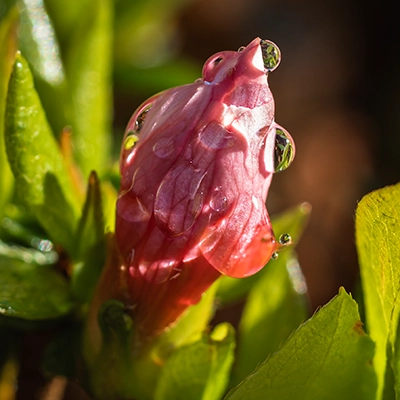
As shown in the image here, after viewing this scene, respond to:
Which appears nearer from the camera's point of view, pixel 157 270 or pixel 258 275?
pixel 157 270

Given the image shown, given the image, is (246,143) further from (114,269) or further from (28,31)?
(28,31)

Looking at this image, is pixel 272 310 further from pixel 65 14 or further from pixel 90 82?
pixel 65 14

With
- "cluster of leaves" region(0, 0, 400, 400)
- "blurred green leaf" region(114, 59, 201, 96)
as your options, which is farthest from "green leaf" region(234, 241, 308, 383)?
"blurred green leaf" region(114, 59, 201, 96)

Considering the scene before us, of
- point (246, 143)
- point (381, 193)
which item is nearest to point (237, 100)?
point (246, 143)

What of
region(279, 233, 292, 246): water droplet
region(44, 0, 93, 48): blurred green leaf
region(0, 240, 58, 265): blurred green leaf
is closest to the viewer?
region(279, 233, 292, 246): water droplet

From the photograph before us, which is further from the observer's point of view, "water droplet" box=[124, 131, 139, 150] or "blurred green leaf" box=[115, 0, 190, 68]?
"blurred green leaf" box=[115, 0, 190, 68]

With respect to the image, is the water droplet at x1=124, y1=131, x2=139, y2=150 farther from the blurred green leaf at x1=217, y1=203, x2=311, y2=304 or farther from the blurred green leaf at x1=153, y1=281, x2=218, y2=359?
the blurred green leaf at x1=217, y1=203, x2=311, y2=304

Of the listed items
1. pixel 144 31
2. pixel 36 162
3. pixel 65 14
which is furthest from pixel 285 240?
pixel 144 31
